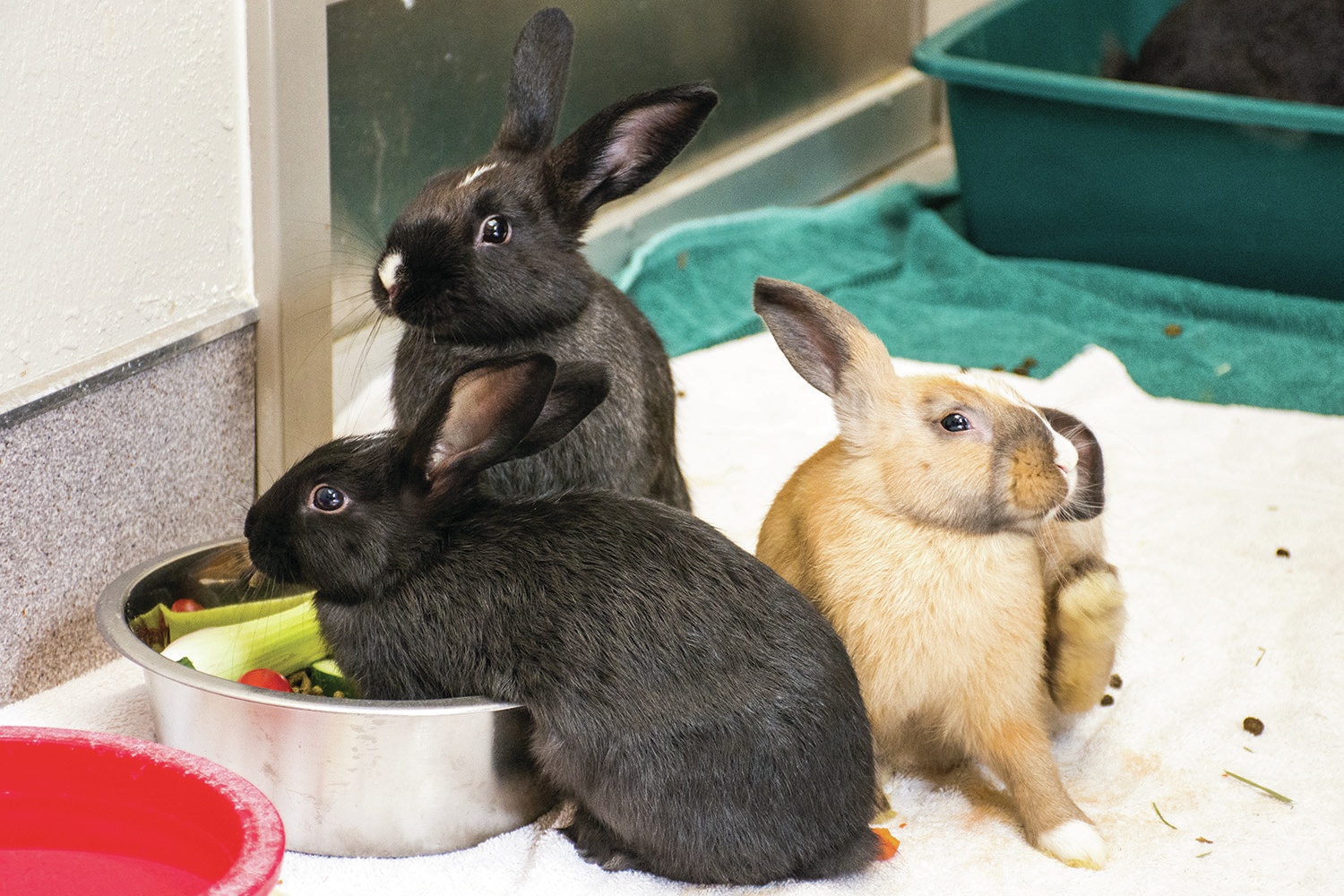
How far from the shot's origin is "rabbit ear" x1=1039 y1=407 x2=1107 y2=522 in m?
1.61

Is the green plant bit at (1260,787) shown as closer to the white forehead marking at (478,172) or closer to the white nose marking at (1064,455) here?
A: the white nose marking at (1064,455)

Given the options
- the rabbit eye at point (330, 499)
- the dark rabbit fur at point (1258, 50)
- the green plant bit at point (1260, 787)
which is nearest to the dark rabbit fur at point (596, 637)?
the rabbit eye at point (330, 499)

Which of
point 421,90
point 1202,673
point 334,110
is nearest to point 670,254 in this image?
point 421,90

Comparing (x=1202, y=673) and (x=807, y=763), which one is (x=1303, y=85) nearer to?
(x=1202, y=673)

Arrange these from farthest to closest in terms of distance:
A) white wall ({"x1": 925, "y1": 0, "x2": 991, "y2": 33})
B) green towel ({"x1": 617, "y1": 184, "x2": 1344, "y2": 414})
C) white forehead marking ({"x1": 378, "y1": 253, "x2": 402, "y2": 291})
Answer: white wall ({"x1": 925, "y1": 0, "x2": 991, "y2": 33}) < green towel ({"x1": 617, "y1": 184, "x2": 1344, "y2": 414}) < white forehead marking ({"x1": 378, "y1": 253, "x2": 402, "y2": 291})

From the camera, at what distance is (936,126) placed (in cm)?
470

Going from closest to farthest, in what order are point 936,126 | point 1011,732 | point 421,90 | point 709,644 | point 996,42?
1. point 709,644
2. point 1011,732
3. point 421,90
4. point 996,42
5. point 936,126

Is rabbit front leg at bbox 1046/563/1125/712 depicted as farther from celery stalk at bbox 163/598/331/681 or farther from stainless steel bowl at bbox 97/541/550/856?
celery stalk at bbox 163/598/331/681

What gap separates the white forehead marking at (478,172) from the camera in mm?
1716

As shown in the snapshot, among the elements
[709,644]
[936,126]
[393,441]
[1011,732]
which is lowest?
[936,126]

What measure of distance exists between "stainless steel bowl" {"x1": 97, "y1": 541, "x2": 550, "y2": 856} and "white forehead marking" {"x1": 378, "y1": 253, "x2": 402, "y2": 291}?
0.46 m

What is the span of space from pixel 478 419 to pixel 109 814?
0.49m

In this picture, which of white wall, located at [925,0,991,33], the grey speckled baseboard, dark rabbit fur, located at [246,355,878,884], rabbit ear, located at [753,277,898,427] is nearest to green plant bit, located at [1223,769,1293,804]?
dark rabbit fur, located at [246,355,878,884]

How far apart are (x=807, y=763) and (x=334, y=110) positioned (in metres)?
1.32
